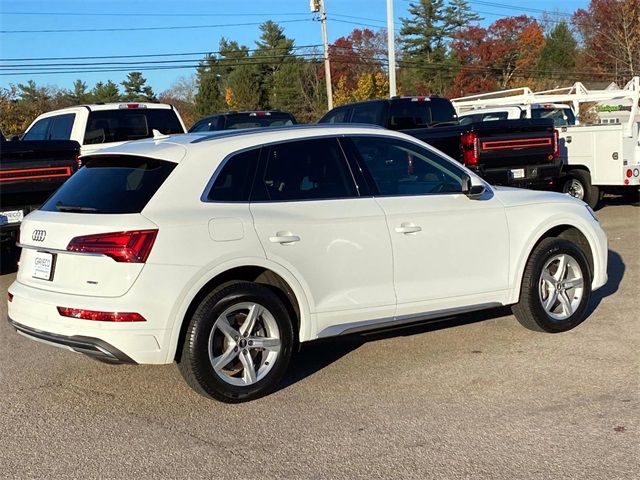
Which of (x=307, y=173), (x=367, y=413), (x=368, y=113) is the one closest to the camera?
(x=367, y=413)

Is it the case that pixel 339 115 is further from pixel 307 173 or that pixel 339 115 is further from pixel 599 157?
pixel 307 173

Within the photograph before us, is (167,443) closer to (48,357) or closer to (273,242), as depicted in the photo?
(273,242)

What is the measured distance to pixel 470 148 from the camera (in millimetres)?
11461

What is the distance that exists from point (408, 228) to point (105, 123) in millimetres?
8384

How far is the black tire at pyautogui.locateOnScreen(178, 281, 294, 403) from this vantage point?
15.5ft

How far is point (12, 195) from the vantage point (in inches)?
365

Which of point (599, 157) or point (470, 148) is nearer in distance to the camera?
point (470, 148)

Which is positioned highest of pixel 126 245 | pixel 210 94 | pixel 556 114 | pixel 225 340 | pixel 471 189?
pixel 210 94

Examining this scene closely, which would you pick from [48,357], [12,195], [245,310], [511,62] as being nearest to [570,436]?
[245,310]

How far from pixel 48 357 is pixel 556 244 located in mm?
4319

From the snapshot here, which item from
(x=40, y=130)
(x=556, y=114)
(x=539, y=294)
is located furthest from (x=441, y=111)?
(x=539, y=294)

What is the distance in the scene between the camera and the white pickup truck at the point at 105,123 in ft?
40.4

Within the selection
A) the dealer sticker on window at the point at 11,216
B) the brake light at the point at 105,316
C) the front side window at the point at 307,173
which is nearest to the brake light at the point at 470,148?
the front side window at the point at 307,173

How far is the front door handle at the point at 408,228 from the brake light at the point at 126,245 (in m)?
1.82
